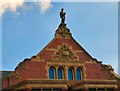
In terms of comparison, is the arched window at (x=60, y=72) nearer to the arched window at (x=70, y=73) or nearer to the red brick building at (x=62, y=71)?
the red brick building at (x=62, y=71)

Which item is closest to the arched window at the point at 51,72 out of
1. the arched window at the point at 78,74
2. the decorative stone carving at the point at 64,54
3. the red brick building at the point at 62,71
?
the red brick building at the point at 62,71

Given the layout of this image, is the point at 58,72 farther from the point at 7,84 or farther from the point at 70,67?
the point at 7,84

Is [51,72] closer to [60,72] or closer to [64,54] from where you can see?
[60,72]

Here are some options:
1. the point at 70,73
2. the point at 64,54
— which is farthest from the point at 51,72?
the point at 64,54

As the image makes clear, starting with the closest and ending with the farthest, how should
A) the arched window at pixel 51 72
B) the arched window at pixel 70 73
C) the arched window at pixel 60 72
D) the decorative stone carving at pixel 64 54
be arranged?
the arched window at pixel 51 72
the arched window at pixel 60 72
the decorative stone carving at pixel 64 54
the arched window at pixel 70 73

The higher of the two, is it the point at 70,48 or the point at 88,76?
the point at 70,48

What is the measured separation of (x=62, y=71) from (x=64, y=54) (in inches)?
91.5

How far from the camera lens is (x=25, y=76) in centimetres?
5994

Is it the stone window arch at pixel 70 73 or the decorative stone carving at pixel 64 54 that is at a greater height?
the decorative stone carving at pixel 64 54

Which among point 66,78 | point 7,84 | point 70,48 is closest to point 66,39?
point 70,48

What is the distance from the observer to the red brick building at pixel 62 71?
57.8m

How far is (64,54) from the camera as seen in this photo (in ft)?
204

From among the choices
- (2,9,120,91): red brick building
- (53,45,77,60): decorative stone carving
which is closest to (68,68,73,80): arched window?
(2,9,120,91): red brick building

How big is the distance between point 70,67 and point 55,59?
2.41 m
